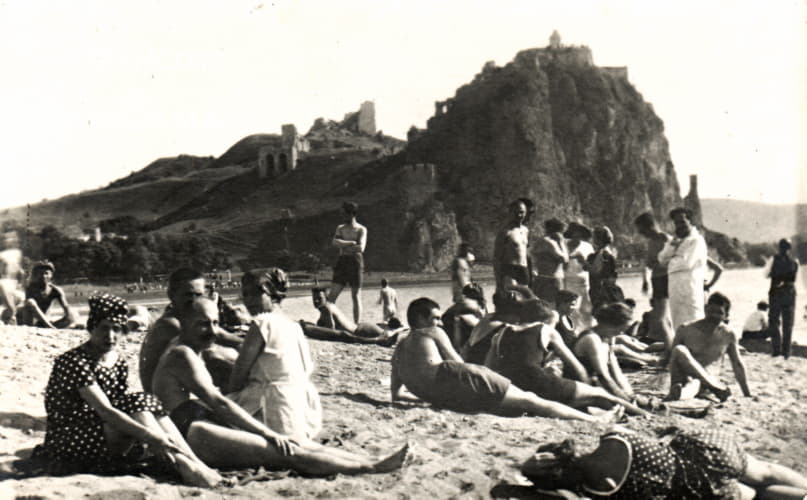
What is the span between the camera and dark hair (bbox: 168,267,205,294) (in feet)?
13.6

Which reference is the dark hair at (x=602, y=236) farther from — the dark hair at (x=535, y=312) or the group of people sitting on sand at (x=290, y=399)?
the dark hair at (x=535, y=312)

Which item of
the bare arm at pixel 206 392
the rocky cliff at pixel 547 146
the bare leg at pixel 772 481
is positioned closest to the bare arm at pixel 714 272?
the bare leg at pixel 772 481

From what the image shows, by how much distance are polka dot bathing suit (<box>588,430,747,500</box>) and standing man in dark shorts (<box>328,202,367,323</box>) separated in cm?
478

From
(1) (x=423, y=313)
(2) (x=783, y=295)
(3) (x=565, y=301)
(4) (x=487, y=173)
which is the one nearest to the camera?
(1) (x=423, y=313)

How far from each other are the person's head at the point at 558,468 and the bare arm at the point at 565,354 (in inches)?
48.0

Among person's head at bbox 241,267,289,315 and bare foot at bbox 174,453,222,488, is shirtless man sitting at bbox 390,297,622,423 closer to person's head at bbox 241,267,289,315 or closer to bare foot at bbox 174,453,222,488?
person's head at bbox 241,267,289,315

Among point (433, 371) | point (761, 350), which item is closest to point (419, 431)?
point (433, 371)

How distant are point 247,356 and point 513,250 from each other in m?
3.54

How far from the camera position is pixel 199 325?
3916 mm

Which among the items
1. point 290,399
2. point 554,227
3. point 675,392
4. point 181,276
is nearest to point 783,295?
point 554,227

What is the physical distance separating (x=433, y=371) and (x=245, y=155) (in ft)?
300

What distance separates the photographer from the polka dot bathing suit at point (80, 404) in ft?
11.6

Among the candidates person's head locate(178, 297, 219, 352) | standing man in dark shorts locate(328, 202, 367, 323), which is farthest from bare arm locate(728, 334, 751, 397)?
person's head locate(178, 297, 219, 352)

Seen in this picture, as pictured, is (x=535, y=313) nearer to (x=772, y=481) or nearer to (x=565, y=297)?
→ (x=565, y=297)
